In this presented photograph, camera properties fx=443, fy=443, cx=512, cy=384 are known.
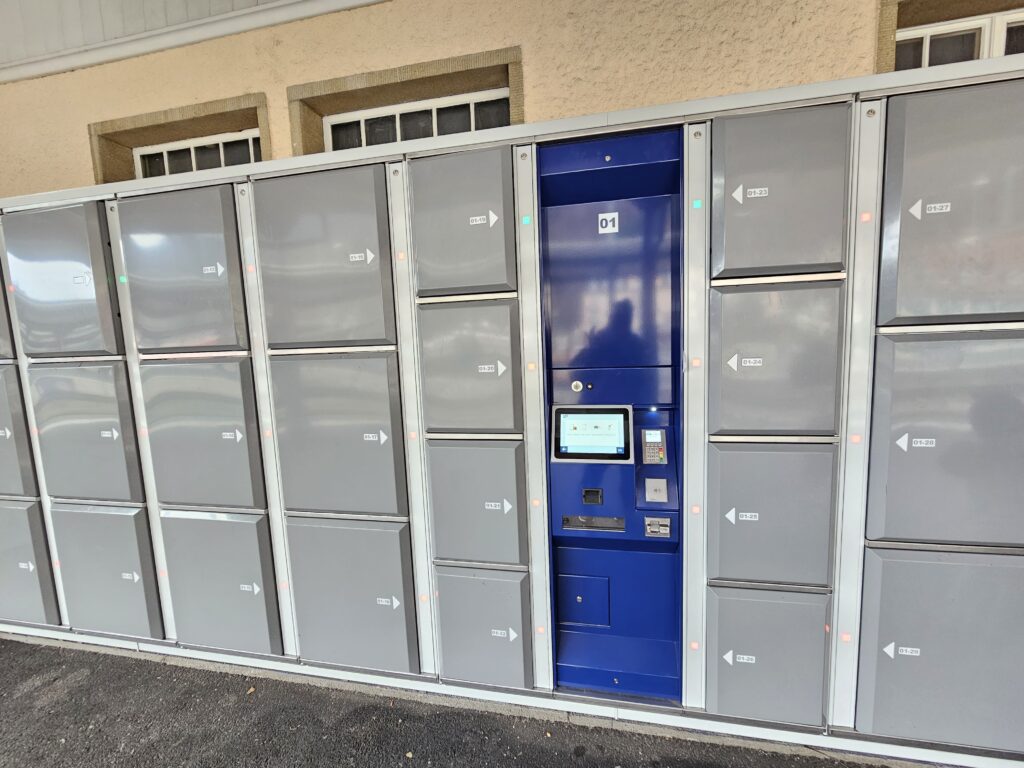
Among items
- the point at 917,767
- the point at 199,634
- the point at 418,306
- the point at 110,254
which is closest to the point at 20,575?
the point at 199,634

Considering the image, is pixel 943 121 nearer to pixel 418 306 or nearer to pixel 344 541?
pixel 418 306

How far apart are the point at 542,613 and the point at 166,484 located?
192cm

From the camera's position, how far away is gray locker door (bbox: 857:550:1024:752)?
1530 millimetres

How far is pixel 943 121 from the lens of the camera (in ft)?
4.60

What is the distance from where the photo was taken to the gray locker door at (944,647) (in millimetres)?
1530

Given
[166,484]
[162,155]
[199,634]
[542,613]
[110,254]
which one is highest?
[162,155]

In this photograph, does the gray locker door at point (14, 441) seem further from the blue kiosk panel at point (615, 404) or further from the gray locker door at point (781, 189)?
the gray locker door at point (781, 189)

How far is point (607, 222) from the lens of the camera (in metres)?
1.77

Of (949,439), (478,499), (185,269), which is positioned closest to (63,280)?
(185,269)

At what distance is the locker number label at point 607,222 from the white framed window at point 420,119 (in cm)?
113

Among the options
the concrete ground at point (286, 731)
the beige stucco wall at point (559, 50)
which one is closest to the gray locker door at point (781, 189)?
the beige stucco wall at point (559, 50)

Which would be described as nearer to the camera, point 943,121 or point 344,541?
point 943,121

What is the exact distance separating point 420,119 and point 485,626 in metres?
2.72

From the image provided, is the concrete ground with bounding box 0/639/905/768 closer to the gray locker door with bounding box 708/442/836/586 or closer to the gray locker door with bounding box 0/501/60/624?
the gray locker door with bounding box 0/501/60/624
